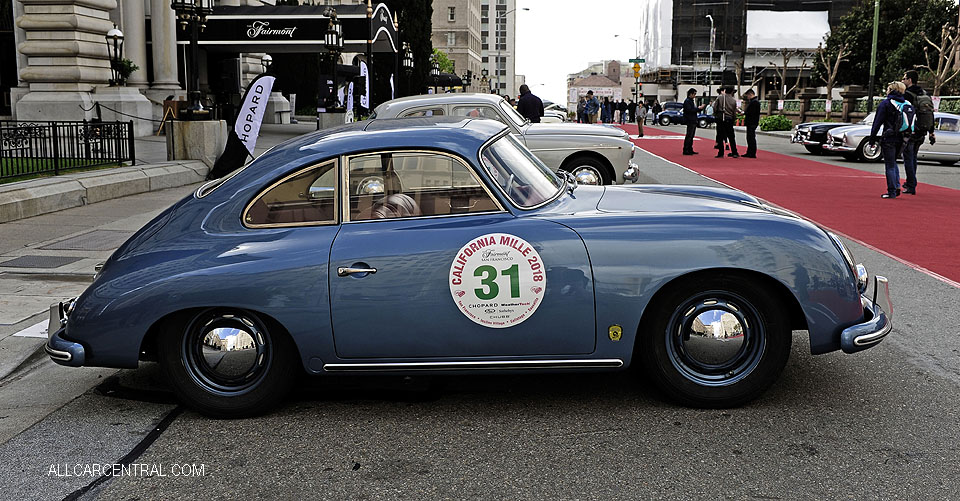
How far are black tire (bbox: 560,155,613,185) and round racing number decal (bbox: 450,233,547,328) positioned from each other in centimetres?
812

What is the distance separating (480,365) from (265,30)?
28292mm

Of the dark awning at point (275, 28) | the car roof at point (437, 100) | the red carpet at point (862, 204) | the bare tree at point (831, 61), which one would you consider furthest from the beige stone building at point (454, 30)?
the car roof at point (437, 100)

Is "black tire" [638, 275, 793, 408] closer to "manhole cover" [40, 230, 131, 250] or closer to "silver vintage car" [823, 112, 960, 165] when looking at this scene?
"manhole cover" [40, 230, 131, 250]

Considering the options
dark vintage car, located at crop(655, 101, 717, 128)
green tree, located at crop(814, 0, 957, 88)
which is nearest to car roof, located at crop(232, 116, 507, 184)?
green tree, located at crop(814, 0, 957, 88)

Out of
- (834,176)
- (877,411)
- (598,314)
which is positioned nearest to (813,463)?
(877,411)

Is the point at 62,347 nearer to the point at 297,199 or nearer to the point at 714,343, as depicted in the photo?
the point at 297,199

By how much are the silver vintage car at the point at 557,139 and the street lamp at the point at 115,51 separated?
52.3 feet

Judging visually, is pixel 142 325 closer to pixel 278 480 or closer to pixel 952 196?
pixel 278 480

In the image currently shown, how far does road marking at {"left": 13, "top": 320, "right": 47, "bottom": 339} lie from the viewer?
237 inches

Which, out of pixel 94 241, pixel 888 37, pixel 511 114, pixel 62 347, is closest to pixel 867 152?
pixel 511 114

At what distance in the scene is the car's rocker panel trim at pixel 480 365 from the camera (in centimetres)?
437

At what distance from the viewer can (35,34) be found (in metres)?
24.1

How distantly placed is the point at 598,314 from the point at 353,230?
1.27 meters

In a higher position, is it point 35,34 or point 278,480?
point 35,34
